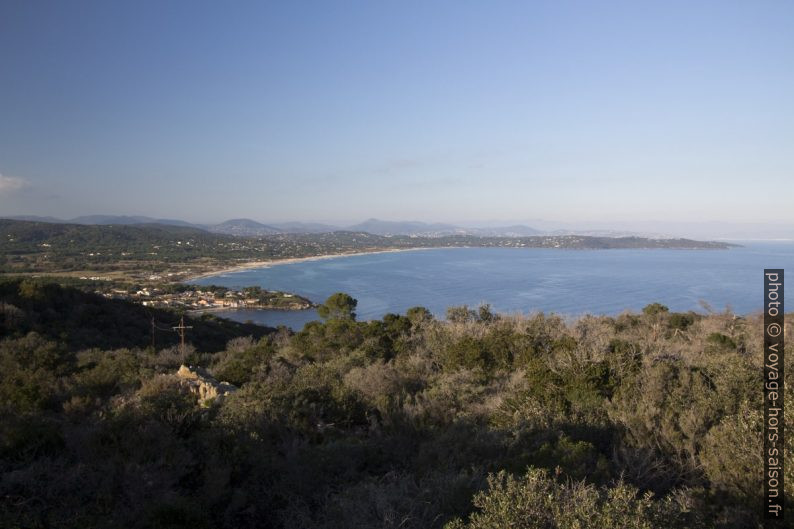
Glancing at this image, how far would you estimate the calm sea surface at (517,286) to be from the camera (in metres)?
41.2

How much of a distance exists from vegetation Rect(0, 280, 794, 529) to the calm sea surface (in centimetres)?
2546

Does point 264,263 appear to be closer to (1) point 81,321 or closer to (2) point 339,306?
(1) point 81,321

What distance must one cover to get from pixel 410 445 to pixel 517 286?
50493 mm

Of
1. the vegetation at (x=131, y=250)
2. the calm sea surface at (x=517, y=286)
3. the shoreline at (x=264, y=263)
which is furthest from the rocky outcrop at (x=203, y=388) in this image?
the shoreline at (x=264, y=263)

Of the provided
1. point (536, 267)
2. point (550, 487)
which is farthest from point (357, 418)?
point (536, 267)

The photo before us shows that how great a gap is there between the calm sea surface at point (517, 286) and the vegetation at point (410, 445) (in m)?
25.5

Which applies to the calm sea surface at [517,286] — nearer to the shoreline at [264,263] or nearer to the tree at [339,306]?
the shoreline at [264,263]

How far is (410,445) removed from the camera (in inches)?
266

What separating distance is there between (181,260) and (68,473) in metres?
84.6

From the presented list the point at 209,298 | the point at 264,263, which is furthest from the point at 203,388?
the point at 264,263

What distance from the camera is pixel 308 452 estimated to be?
19.3 ft

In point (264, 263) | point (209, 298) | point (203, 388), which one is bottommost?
point (209, 298)

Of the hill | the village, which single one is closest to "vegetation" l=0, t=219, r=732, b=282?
the village

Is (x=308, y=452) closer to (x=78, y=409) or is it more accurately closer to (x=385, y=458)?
(x=385, y=458)
